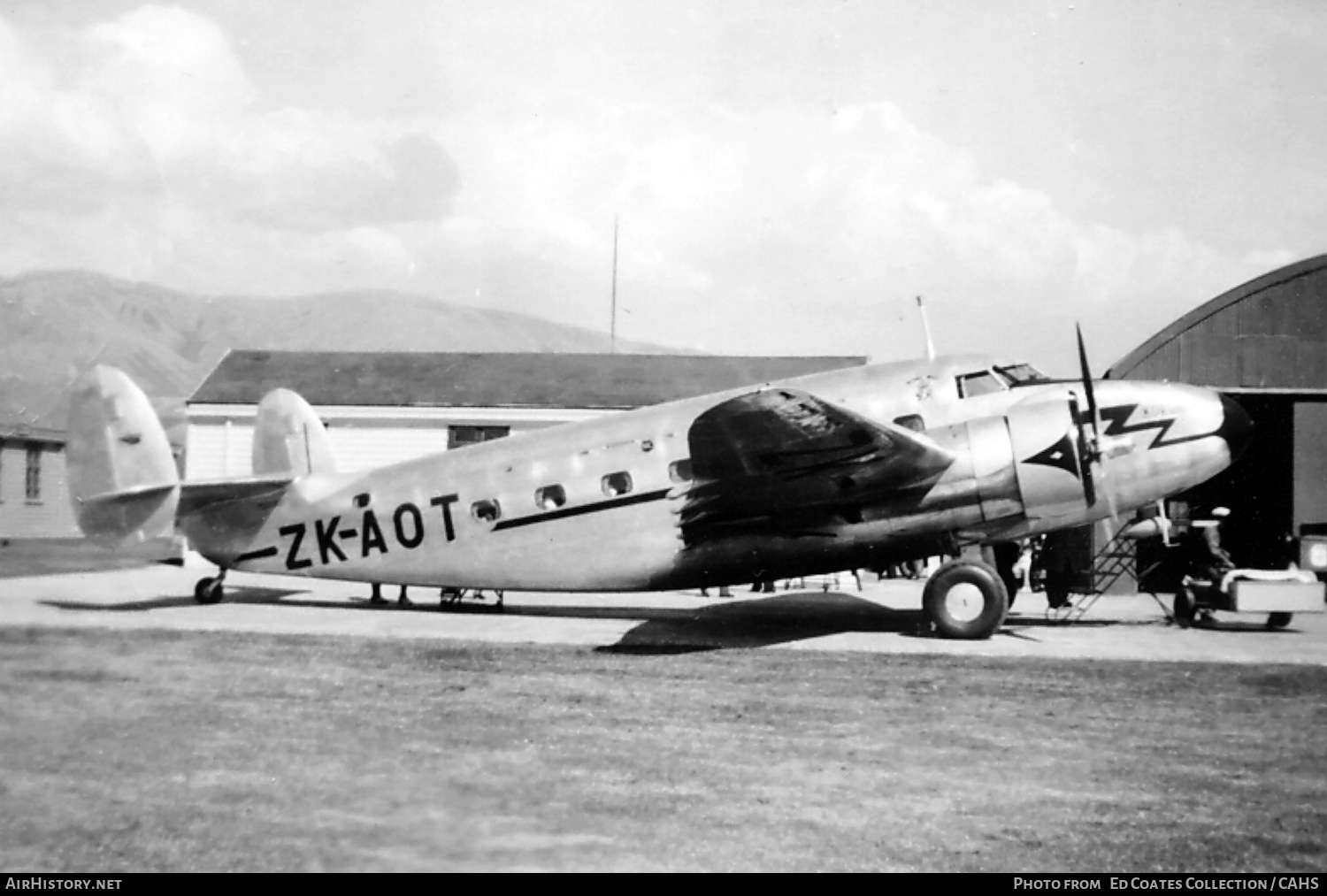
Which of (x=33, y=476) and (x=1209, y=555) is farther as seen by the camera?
(x=33, y=476)

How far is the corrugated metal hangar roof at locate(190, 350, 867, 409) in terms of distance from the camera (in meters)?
26.7

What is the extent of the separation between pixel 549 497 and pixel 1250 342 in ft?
48.0

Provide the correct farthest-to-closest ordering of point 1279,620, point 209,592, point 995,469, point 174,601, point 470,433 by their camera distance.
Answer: point 470,433 → point 174,601 → point 209,592 → point 1279,620 → point 995,469

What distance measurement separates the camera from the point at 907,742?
22.9ft

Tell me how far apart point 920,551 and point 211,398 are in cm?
2042

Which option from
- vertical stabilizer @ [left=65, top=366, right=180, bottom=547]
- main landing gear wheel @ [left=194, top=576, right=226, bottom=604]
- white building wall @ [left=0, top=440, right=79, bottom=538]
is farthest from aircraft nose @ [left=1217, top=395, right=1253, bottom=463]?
white building wall @ [left=0, top=440, right=79, bottom=538]

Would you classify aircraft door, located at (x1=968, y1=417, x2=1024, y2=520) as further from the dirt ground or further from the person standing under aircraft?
the person standing under aircraft

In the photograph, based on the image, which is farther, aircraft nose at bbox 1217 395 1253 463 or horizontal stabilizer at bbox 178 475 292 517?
horizontal stabilizer at bbox 178 475 292 517

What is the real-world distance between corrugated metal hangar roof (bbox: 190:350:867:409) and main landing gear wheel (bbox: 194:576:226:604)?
1110 cm

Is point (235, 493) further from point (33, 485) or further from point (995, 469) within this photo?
point (33, 485)

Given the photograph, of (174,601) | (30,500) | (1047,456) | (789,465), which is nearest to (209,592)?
(174,601)

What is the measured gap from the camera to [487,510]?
13617 millimetres

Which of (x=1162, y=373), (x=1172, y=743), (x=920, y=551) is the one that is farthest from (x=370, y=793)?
(x=1162, y=373)
